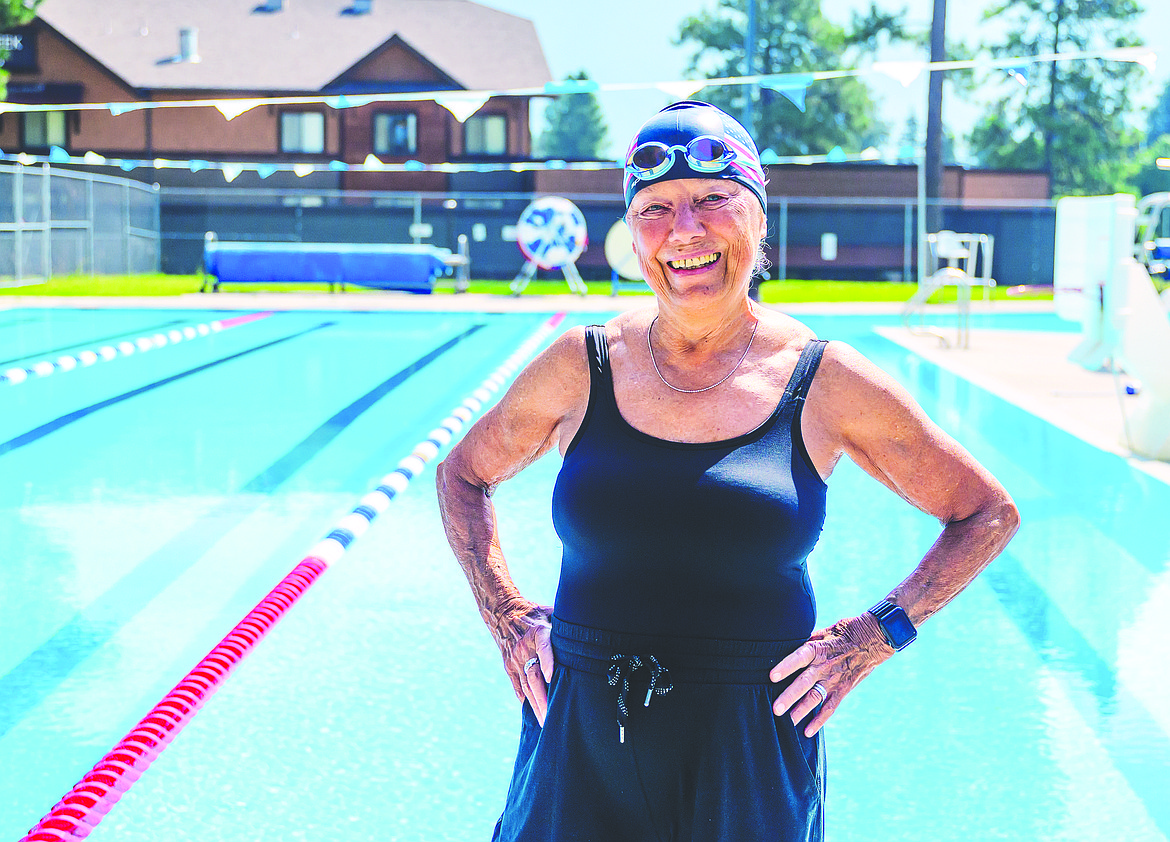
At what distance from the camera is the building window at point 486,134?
37625mm

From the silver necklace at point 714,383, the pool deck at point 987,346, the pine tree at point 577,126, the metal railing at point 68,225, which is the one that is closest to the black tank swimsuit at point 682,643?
the silver necklace at point 714,383

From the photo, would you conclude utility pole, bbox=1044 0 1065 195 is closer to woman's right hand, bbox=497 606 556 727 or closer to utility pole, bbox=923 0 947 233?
utility pole, bbox=923 0 947 233

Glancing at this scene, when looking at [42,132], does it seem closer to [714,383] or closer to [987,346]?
[987,346]

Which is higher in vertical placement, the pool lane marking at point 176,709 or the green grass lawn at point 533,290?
the green grass lawn at point 533,290

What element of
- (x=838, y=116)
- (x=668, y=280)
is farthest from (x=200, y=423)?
(x=838, y=116)

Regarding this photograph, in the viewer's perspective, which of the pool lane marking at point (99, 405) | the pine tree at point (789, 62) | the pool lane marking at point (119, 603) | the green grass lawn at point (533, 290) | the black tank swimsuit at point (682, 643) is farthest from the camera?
the pine tree at point (789, 62)

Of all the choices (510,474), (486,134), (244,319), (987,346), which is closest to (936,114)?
(987,346)

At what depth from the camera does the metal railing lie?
21.3 meters

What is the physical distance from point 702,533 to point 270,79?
3968cm

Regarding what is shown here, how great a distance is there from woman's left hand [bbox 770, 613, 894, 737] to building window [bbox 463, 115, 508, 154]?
36764 millimetres

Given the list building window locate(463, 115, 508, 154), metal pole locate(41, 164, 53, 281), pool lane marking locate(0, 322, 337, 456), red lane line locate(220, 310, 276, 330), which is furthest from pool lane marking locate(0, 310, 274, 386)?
building window locate(463, 115, 508, 154)

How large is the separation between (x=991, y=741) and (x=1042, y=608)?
1.49 metres

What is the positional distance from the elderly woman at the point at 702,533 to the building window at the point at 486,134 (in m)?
36.6

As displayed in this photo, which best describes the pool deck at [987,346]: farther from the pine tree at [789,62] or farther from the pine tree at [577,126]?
the pine tree at [577,126]
